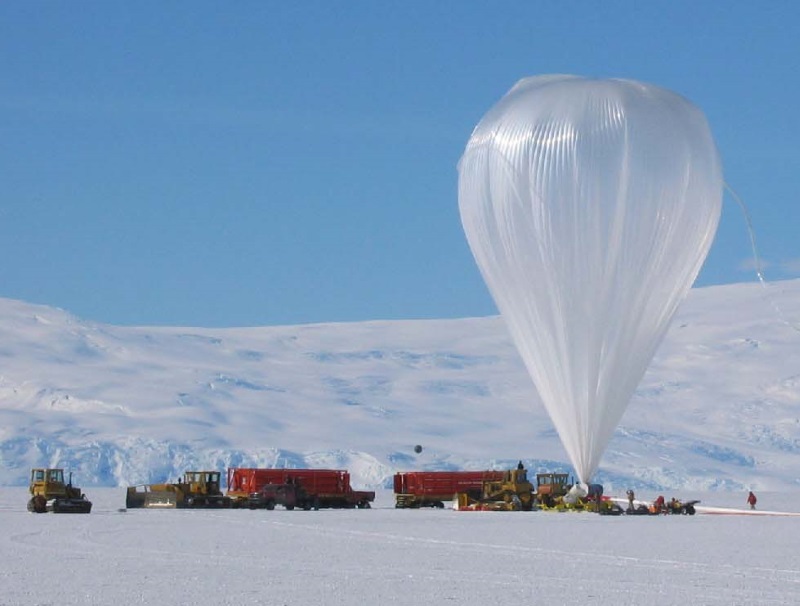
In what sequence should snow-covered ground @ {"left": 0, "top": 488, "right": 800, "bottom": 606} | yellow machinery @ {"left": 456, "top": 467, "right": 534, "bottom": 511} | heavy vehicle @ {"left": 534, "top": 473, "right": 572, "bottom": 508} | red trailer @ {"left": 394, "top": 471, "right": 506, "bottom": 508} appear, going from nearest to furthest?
1. snow-covered ground @ {"left": 0, "top": 488, "right": 800, "bottom": 606}
2. heavy vehicle @ {"left": 534, "top": 473, "right": 572, "bottom": 508}
3. yellow machinery @ {"left": 456, "top": 467, "right": 534, "bottom": 511}
4. red trailer @ {"left": 394, "top": 471, "right": 506, "bottom": 508}

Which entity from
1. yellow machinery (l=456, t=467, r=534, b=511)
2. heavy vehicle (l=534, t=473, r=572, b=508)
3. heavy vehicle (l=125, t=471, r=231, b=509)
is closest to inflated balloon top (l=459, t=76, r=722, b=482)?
heavy vehicle (l=534, t=473, r=572, b=508)

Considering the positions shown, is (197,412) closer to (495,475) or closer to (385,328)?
(385,328)

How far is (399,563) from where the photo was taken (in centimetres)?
2291

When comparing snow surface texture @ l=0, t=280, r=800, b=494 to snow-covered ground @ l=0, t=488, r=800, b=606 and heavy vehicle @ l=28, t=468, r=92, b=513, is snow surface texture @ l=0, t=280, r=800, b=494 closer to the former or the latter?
heavy vehicle @ l=28, t=468, r=92, b=513

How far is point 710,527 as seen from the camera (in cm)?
3506

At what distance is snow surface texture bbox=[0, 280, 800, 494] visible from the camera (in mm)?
108125

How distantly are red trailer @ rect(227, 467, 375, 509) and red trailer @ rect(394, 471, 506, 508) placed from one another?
1389mm

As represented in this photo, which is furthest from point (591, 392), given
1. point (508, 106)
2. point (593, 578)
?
point (593, 578)

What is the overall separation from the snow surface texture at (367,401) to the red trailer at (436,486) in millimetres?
49740

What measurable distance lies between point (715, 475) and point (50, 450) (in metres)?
49.4

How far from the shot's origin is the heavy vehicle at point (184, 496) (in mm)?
49594

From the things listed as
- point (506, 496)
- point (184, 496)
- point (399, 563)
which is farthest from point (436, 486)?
point (399, 563)

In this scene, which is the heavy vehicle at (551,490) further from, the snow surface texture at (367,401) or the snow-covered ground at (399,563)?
the snow surface texture at (367,401)

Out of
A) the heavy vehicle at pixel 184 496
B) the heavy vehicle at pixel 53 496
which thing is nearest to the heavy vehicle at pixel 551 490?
the heavy vehicle at pixel 184 496
